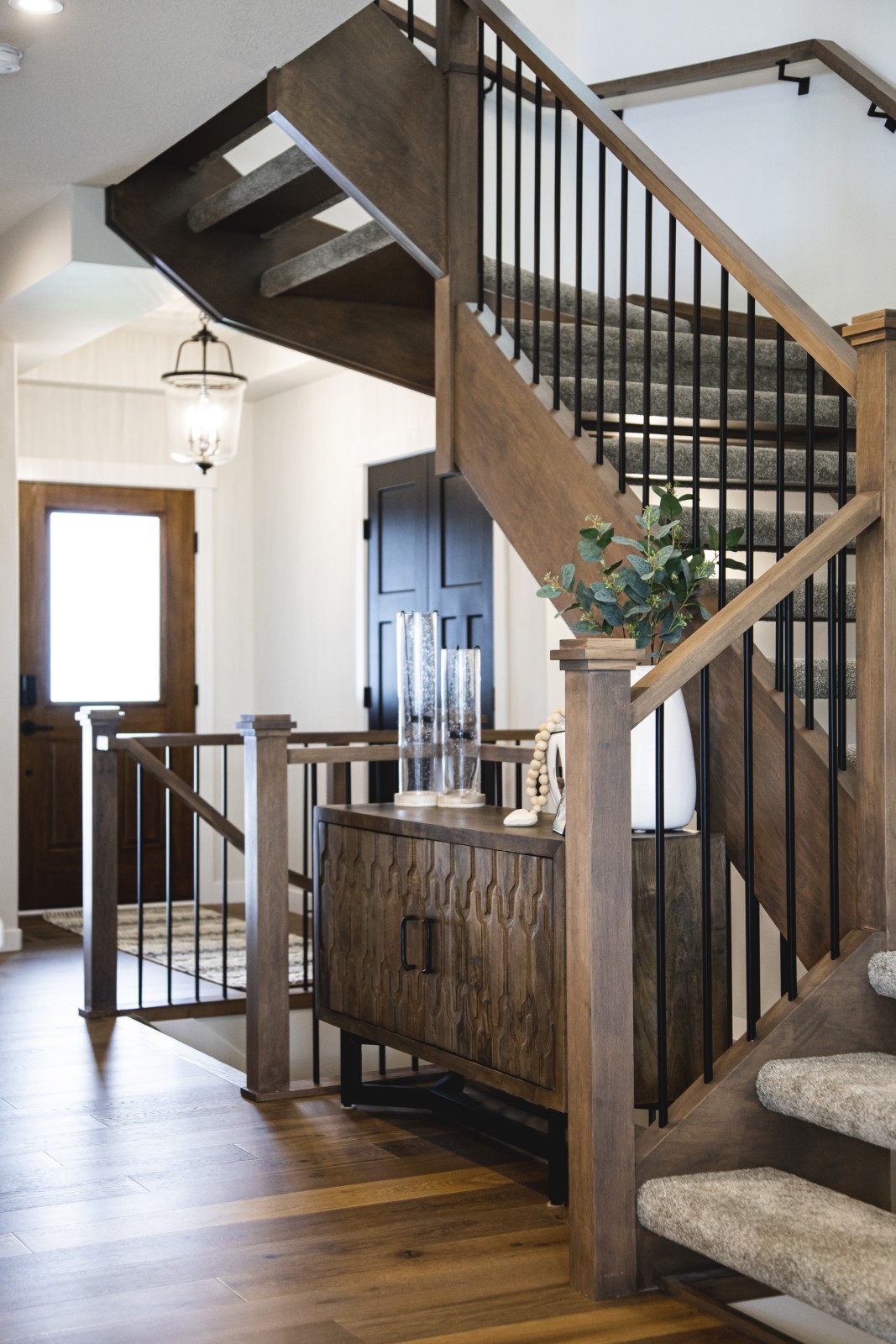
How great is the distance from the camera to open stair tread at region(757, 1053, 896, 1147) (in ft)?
7.72

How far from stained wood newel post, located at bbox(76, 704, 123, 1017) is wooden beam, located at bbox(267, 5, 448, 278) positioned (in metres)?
1.98

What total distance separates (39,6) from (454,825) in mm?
2233

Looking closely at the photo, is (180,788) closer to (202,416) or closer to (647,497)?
(202,416)

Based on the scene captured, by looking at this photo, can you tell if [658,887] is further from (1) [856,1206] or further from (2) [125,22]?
(2) [125,22]

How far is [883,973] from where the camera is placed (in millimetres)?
2680

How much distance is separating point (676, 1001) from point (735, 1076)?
0.22m

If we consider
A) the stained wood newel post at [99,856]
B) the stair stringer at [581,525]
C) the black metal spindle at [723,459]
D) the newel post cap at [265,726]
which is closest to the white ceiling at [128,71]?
the stair stringer at [581,525]

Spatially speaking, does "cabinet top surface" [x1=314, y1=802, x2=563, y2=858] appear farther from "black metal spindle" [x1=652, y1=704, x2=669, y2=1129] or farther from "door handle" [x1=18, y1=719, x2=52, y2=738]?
"door handle" [x1=18, y1=719, x2=52, y2=738]

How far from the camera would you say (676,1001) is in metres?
2.81

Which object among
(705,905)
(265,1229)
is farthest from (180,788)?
(705,905)

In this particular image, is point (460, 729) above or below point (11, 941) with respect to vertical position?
above

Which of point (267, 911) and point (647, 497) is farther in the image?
point (267, 911)

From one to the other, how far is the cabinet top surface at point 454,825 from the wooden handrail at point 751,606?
0.46m

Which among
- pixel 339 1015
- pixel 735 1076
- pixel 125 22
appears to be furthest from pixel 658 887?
pixel 125 22
